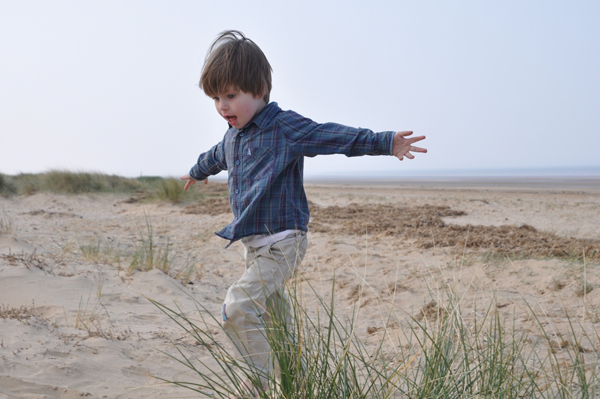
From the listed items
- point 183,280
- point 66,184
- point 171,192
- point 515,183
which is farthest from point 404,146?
point 515,183

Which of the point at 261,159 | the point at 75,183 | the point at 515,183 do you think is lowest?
the point at 515,183

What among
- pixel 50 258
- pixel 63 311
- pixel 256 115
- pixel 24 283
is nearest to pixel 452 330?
pixel 256 115

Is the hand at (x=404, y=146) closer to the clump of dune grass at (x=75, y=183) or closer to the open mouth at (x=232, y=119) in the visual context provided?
the open mouth at (x=232, y=119)

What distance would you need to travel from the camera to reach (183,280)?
4.77 metres

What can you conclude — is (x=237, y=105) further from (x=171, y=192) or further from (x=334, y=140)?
(x=171, y=192)

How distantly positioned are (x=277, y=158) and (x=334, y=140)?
28 cm

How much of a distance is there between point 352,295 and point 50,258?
281 cm

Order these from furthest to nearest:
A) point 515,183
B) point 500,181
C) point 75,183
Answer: point 500,181 < point 515,183 < point 75,183

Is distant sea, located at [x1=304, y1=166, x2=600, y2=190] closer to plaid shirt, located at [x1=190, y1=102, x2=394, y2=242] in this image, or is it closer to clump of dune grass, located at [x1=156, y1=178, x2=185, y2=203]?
clump of dune grass, located at [x1=156, y1=178, x2=185, y2=203]

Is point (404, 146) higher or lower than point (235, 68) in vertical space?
lower

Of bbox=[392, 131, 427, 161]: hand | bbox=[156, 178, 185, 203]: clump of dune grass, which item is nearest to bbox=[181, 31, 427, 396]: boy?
bbox=[392, 131, 427, 161]: hand

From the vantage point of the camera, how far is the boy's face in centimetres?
235

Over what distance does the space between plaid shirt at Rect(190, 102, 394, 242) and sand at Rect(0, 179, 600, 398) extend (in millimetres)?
373

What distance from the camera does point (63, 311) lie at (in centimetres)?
328
